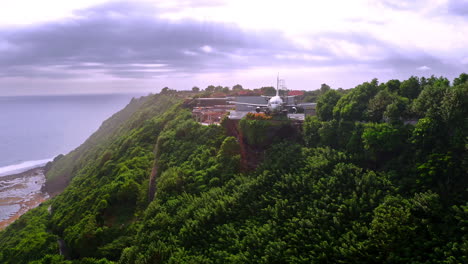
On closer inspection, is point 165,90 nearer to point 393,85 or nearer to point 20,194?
point 20,194

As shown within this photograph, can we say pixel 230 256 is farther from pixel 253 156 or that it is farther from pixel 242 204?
pixel 253 156

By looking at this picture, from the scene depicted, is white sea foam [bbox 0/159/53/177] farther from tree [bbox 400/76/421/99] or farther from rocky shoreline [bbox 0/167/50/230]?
tree [bbox 400/76/421/99]

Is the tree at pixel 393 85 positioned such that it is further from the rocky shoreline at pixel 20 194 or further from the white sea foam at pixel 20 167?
the white sea foam at pixel 20 167

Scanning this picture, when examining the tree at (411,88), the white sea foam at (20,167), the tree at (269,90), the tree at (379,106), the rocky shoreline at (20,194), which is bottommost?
the rocky shoreline at (20,194)

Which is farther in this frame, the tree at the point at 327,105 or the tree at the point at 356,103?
the tree at the point at 327,105

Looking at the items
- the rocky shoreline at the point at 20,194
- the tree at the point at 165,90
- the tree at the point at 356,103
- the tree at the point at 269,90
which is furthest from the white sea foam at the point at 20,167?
the tree at the point at 356,103

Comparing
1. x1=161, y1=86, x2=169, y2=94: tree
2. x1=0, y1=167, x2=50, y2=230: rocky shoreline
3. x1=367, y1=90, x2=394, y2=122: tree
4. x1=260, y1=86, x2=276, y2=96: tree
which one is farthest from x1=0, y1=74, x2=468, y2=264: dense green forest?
x1=161, y1=86, x2=169, y2=94: tree

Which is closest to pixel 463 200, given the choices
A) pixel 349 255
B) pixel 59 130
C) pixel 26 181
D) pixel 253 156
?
pixel 349 255

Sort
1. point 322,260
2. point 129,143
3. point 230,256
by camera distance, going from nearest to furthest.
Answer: point 322,260, point 230,256, point 129,143
